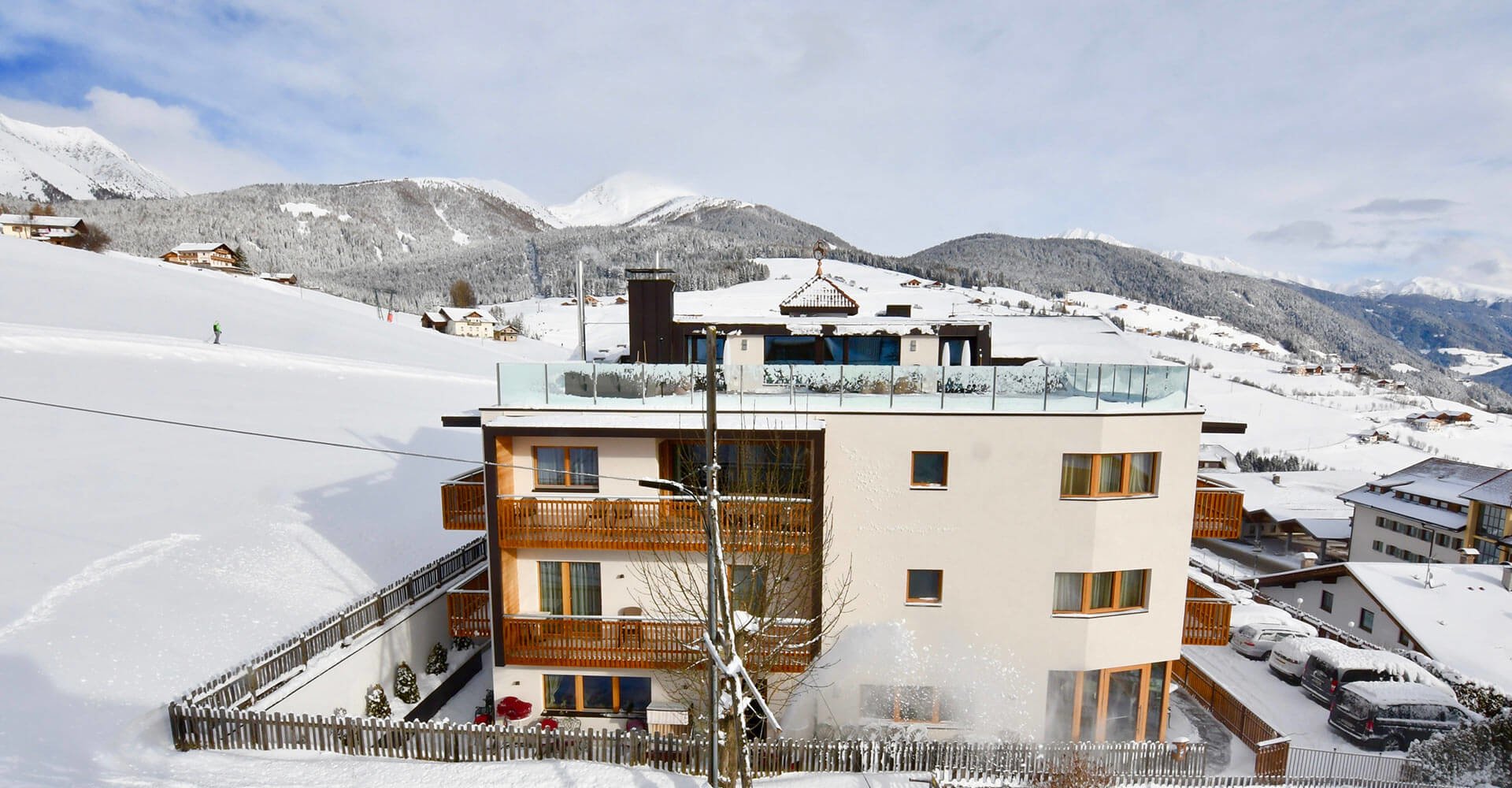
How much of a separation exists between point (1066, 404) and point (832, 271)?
16093 centimetres

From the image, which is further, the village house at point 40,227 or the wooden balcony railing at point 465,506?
the village house at point 40,227

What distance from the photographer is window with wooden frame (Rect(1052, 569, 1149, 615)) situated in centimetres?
1466

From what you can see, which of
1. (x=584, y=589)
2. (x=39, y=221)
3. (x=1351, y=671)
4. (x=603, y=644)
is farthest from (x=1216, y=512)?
(x=39, y=221)

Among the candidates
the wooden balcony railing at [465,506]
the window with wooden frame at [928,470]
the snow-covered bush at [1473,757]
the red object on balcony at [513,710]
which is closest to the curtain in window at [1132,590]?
the window with wooden frame at [928,470]

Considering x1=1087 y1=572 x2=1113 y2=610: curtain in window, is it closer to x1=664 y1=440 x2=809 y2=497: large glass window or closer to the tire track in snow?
x1=664 y1=440 x2=809 y2=497: large glass window

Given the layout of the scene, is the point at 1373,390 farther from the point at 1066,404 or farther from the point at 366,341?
the point at 366,341

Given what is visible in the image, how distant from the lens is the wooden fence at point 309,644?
12.9m

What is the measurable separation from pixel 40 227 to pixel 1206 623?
132324 mm

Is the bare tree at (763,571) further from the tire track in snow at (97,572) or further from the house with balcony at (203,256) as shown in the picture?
the house with balcony at (203,256)

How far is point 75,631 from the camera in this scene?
14.3 m

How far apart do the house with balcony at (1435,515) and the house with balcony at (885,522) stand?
37.1m

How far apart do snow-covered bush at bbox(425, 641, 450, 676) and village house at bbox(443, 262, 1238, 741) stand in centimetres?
316

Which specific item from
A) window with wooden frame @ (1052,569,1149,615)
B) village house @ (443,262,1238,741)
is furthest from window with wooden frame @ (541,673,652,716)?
window with wooden frame @ (1052,569,1149,615)

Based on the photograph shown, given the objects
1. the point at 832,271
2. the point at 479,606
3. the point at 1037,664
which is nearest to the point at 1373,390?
the point at 832,271
